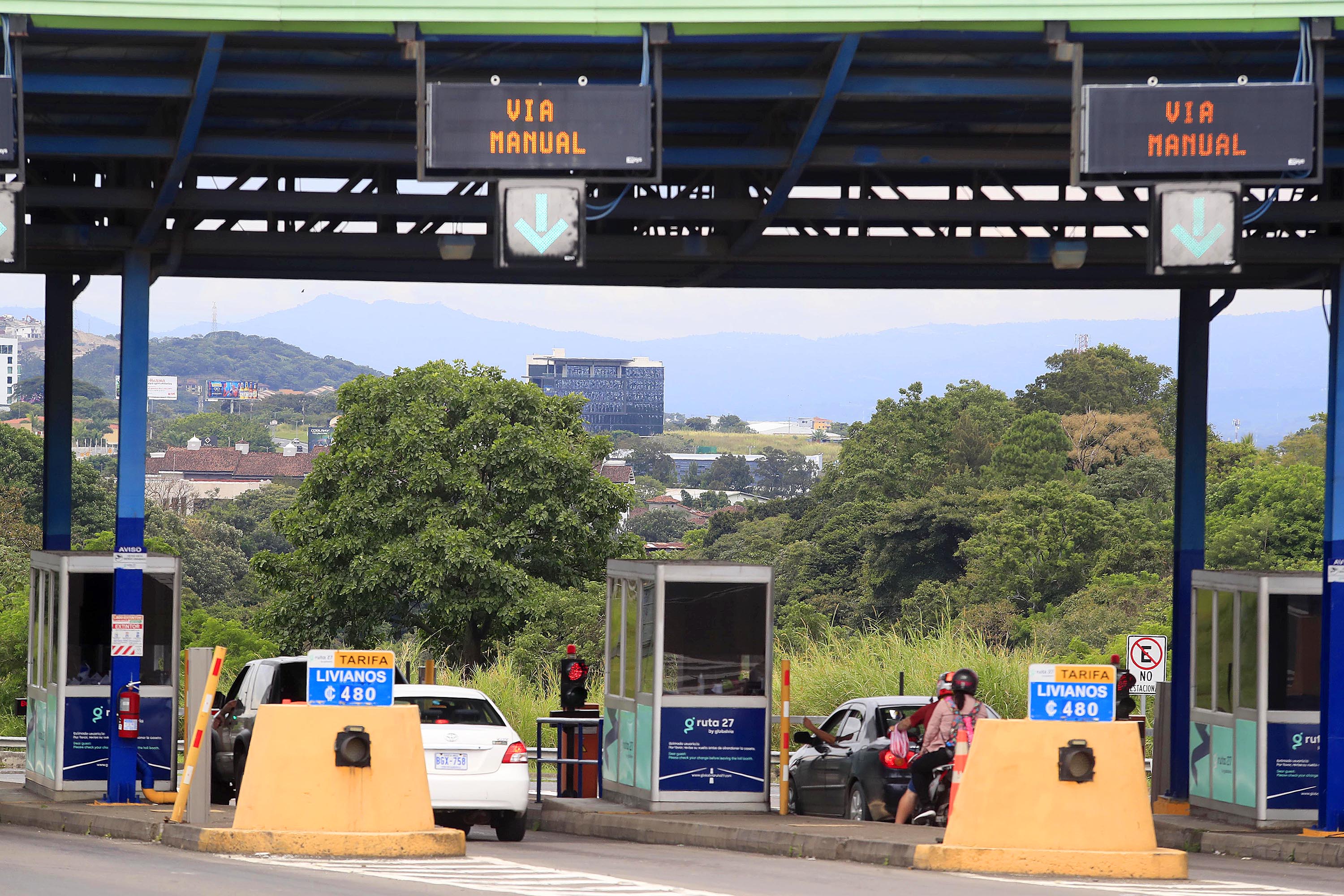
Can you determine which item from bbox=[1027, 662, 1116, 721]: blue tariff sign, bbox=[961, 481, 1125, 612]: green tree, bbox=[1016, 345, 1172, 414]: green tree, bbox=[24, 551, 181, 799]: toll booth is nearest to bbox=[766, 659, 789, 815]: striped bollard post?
bbox=[1027, 662, 1116, 721]: blue tariff sign

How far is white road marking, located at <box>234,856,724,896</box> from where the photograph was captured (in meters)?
11.5

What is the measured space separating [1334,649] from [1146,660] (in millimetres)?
9061

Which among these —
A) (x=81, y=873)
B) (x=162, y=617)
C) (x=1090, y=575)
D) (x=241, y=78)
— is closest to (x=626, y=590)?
(x=162, y=617)

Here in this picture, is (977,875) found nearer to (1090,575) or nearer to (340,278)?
(340,278)

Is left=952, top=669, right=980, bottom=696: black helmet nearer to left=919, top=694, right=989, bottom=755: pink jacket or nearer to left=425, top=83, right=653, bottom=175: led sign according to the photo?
left=919, top=694, right=989, bottom=755: pink jacket

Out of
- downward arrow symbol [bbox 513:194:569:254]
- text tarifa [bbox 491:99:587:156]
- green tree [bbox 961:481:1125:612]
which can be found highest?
text tarifa [bbox 491:99:587:156]

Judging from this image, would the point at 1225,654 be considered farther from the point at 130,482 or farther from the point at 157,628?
the point at 157,628

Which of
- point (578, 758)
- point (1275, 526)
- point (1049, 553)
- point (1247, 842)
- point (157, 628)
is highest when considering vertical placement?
point (157, 628)

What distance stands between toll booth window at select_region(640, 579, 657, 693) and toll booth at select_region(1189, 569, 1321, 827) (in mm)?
5299

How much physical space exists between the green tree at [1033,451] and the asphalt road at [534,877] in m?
84.2

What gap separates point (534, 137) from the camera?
14.4 m

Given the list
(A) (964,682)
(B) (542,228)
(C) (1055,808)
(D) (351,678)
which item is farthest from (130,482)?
(C) (1055,808)

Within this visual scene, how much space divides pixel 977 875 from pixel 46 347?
47.2ft

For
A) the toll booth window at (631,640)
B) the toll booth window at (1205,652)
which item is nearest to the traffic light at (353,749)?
the toll booth window at (631,640)
